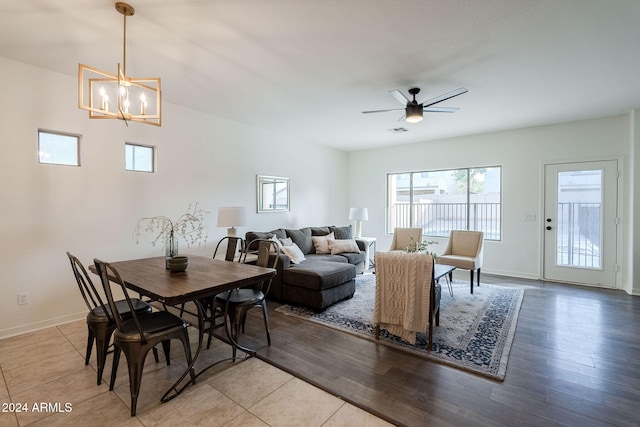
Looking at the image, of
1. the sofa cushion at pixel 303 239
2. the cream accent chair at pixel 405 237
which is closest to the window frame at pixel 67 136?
the sofa cushion at pixel 303 239

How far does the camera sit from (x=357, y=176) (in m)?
7.43

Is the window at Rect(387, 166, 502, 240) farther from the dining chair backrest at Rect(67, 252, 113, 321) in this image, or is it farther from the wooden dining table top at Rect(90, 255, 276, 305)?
the dining chair backrest at Rect(67, 252, 113, 321)

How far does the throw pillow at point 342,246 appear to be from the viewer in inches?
209

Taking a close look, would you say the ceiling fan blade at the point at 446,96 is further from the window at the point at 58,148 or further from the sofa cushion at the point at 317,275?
the window at the point at 58,148

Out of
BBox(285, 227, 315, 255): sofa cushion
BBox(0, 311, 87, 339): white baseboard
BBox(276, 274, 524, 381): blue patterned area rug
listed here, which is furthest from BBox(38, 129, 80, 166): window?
BBox(285, 227, 315, 255): sofa cushion

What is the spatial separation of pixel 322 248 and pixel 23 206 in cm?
391

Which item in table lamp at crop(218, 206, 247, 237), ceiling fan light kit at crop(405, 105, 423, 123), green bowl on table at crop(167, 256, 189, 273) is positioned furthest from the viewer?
table lamp at crop(218, 206, 247, 237)

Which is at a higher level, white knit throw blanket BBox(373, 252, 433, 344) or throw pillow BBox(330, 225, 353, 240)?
→ throw pillow BBox(330, 225, 353, 240)

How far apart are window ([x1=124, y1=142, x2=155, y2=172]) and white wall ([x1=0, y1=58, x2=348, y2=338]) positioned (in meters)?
0.10

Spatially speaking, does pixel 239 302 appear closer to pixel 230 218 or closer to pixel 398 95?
pixel 230 218

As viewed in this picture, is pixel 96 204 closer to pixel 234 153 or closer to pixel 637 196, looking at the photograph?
pixel 234 153

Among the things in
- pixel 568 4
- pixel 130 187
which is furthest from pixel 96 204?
pixel 568 4

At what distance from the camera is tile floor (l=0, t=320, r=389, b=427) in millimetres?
1806

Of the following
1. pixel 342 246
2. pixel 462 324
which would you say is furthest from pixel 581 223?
pixel 342 246
